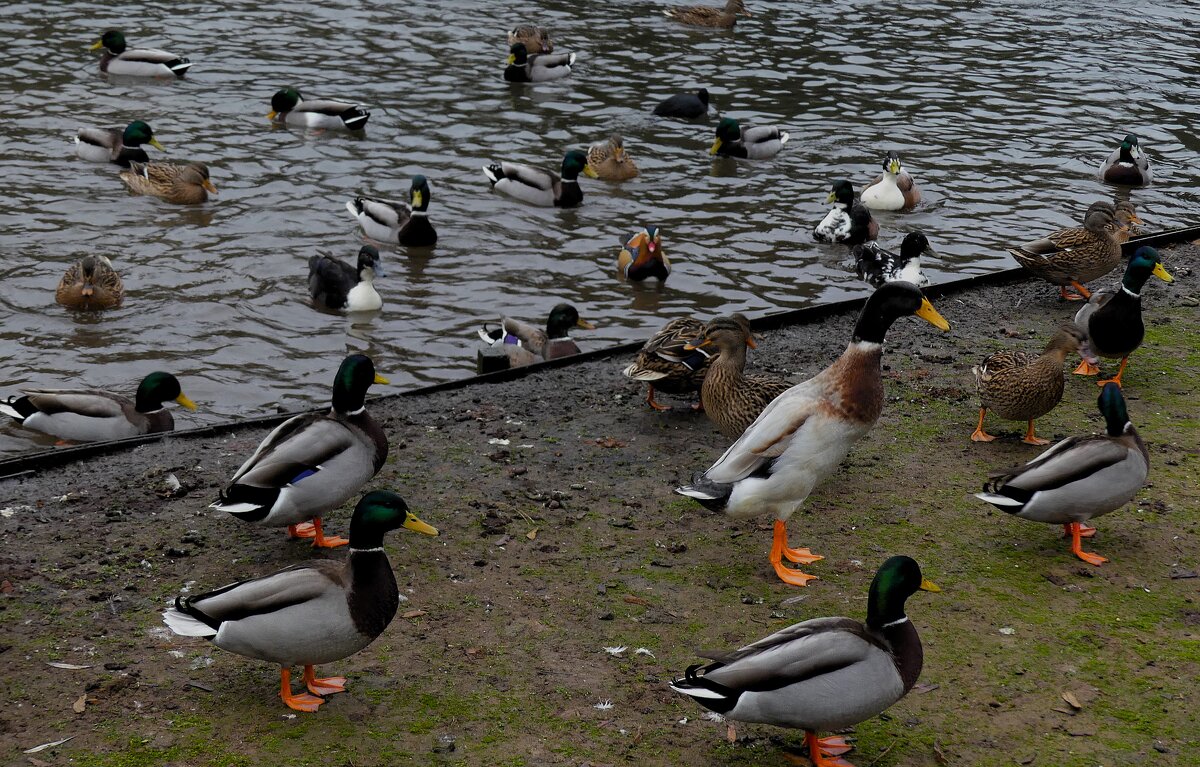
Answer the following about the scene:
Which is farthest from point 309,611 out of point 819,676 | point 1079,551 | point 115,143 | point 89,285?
point 115,143

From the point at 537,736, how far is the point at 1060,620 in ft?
8.92

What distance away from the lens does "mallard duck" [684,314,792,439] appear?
818 centimetres

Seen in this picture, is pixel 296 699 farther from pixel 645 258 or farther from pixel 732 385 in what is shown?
pixel 645 258

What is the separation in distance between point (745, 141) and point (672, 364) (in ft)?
26.8

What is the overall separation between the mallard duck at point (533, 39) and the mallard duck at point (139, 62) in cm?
499

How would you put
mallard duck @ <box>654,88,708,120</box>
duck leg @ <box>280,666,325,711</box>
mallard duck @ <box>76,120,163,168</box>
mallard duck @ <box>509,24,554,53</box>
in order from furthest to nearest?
mallard duck @ <box>509,24,554,53</box> < mallard duck @ <box>654,88,708,120</box> < mallard duck @ <box>76,120,163,168</box> < duck leg @ <box>280,666,325,711</box>

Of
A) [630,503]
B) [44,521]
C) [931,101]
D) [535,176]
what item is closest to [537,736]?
[630,503]

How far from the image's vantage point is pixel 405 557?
6.95 metres

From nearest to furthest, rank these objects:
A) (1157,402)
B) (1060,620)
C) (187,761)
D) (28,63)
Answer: (187,761) → (1060,620) → (1157,402) → (28,63)

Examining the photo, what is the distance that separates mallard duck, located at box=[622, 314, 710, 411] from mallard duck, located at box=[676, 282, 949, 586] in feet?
6.43

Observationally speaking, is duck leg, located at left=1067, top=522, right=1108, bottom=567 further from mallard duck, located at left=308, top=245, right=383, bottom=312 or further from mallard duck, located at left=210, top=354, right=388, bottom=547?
mallard duck, located at left=308, top=245, right=383, bottom=312

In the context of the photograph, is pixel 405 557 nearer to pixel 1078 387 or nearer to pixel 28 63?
pixel 1078 387

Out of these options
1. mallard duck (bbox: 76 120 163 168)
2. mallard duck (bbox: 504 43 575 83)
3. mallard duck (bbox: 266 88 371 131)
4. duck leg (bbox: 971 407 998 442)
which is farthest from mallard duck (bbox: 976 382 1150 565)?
mallard duck (bbox: 504 43 575 83)

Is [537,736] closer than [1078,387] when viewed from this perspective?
Yes
